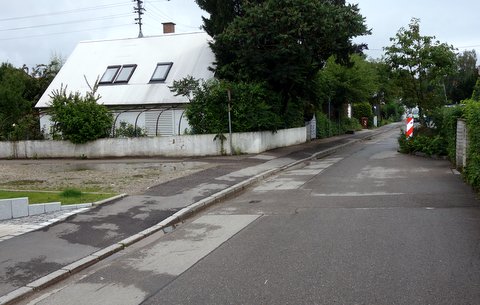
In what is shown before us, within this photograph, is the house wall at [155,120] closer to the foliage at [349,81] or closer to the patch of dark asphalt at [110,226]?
the foliage at [349,81]

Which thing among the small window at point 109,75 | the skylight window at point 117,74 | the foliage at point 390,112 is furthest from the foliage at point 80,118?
the foliage at point 390,112

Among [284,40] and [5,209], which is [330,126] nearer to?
[284,40]

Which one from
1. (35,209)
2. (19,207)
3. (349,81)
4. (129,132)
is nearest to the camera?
(19,207)

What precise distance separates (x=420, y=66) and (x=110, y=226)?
62.0 feet

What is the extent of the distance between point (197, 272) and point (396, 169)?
11606 mm

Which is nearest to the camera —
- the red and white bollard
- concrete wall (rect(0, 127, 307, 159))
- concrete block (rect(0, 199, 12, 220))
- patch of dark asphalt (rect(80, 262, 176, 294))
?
patch of dark asphalt (rect(80, 262, 176, 294))

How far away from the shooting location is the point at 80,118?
78.1 feet

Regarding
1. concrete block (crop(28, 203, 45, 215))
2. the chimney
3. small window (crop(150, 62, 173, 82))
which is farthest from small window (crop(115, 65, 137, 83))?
concrete block (crop(28, 203, 45, 215))

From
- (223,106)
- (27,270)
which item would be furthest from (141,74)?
(27,270)

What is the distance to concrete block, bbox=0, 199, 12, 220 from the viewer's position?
31.2ft

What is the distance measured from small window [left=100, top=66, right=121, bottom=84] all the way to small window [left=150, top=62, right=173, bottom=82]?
9.82 feet

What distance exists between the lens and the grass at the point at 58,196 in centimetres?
1108

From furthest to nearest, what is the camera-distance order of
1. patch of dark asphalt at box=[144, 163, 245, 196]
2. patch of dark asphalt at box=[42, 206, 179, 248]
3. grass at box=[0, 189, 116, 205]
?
patch of dark asphalt at box=[144, 163, 245, 196] → grass at box=[0, 189, 116, 205] → patch of dark asphalt at box=[42, 206, 179, 248]

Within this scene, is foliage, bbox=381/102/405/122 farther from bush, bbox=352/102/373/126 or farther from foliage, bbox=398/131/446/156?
foliage, bbox=398/131/446/156
